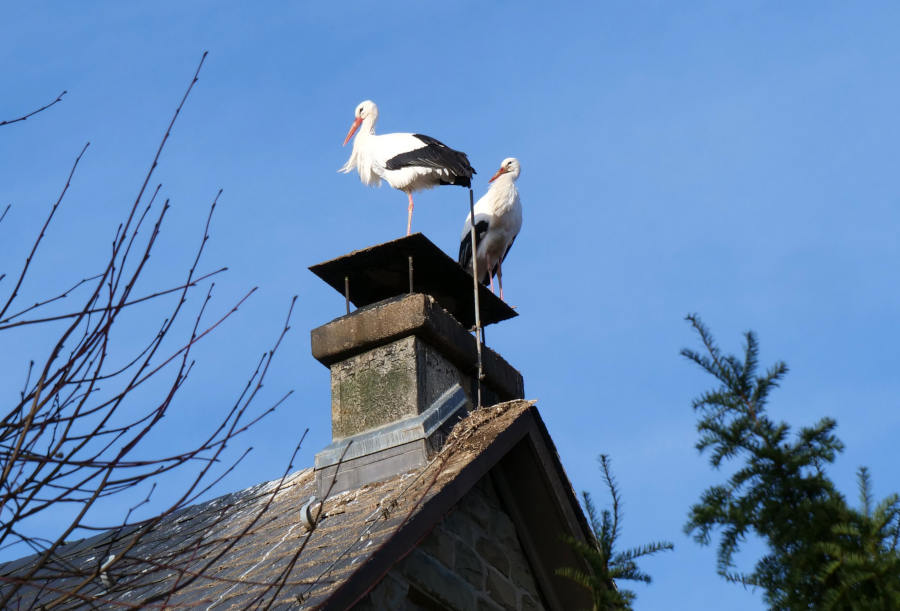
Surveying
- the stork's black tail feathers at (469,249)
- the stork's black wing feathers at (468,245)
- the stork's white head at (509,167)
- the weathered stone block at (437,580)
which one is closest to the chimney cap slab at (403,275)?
the weathered stone block at (437,580)

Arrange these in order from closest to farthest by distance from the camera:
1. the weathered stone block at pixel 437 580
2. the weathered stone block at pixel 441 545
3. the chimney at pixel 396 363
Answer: the weathered stone block at pixel 437 580, the weathered stone block at pixel 441 545, the chimney at pixel 396 363

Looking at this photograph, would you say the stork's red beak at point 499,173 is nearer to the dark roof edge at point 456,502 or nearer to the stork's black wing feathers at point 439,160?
the stork's black wing feathers at point 439,160

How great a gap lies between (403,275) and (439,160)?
10.4ft

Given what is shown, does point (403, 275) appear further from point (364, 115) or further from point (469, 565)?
point (364, 115)

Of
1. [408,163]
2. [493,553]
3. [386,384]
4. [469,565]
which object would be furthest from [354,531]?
[408,163]

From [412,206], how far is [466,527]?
5115 millimetres

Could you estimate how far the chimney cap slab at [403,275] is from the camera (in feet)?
21.0

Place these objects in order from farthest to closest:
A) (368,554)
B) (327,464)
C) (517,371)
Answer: (517,371)
(327,464)
(368,554)

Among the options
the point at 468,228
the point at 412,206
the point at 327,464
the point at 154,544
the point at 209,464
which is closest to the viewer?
the point at 209,464

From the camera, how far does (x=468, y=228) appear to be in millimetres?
11688

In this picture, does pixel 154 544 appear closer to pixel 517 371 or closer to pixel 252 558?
pixel 252 558

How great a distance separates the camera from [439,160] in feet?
31.4

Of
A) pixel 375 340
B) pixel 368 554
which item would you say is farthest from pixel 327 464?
pixel 368 554

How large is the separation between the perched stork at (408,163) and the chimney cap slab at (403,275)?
2735 millimetres
